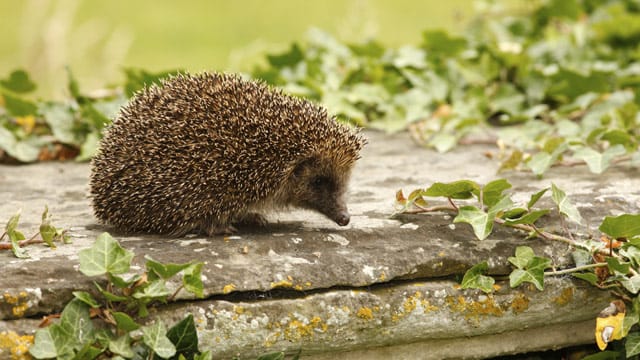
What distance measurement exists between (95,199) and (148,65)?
9178 mm

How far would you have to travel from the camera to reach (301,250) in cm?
443

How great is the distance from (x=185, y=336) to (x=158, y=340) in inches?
5.7

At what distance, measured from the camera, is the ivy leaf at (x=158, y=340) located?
3.74 m

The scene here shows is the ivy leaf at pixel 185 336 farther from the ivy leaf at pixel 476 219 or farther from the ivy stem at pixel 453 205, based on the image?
the ivy stem at pixel 453 205

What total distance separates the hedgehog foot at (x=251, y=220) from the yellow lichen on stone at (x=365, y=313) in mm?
908

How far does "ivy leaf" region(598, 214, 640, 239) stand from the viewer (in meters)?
4.41

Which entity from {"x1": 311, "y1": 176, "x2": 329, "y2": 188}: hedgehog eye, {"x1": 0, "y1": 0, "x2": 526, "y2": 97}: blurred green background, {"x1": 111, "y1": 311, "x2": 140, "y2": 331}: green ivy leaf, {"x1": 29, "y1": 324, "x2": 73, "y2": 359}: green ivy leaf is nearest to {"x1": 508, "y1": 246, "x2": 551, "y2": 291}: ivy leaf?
{"x1": 311, "y1": 176, "x2": 329, "y2": 188}: hedgehog eye

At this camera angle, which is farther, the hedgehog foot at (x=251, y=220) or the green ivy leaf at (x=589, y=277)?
the hedgehog foot at (x=251, y=220)

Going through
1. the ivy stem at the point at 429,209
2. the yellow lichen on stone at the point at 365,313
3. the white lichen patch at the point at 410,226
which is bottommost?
the yellow lichen on stone at the point at 365,313

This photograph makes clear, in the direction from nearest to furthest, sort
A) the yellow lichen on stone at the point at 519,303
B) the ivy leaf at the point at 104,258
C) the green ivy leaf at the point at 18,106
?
the ivy leaf at the point at 104,258
the yellow lichen on stone at the point at 519,303
the green ivy leaf at the point at 18,106

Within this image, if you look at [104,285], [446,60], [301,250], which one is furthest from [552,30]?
[104,285]

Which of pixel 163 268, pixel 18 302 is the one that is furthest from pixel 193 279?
pixel 18 302

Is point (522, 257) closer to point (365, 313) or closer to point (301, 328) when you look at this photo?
point (365, 313)

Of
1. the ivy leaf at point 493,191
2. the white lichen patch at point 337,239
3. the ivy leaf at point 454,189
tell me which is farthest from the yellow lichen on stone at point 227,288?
the ivy leaf at point 493,191
